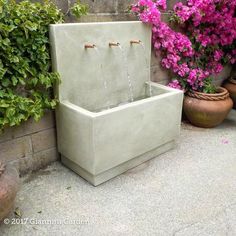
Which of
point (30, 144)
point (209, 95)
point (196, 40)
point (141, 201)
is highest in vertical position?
point (196, 40)

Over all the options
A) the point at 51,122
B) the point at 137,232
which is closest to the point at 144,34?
the point at 51,122

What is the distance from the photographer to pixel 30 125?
213cm

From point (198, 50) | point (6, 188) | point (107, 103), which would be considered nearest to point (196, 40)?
point (198, 50)

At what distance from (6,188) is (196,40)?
8.14ft

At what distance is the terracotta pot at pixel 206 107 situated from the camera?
2941mm

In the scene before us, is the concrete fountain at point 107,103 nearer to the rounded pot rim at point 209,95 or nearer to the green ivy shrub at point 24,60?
the green ivy shrub at point 24,60

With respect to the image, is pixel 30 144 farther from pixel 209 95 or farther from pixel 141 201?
pixel 209 95

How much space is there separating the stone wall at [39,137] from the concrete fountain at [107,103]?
3.9 inches

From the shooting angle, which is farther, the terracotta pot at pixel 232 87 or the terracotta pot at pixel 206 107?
the terracotta pot at pixel 232 87

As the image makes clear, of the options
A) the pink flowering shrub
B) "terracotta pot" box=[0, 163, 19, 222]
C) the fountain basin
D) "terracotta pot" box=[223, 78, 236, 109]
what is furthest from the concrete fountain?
"terracotta pot" box=[223, 78, 236, 109]

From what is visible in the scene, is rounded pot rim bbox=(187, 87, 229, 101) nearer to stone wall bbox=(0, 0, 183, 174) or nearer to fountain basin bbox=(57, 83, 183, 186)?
fountain basin bbox=(57, 83, 183, 186)

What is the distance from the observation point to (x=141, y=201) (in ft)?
6.32

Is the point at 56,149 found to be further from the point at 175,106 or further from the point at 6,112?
the point at 175,106

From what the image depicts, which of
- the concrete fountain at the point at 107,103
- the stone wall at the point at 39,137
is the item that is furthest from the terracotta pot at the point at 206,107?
the stone wall at the point at 39,137
